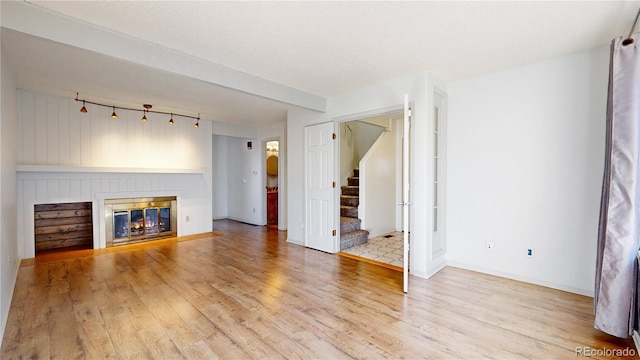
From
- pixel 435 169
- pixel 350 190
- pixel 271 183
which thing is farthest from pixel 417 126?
pixel 271 183

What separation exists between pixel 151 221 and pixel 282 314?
14.0 feet

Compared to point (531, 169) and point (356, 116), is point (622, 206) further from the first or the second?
point (356, 116)

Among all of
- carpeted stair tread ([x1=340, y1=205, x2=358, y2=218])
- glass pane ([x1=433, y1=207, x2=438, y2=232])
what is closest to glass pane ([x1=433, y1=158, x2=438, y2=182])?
glass pane ([x1=433, y1=207, x2=438, y2=232])

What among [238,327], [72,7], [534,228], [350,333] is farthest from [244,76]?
[534,228]

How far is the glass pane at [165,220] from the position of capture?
5726 millimetres

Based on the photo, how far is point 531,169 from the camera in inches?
128

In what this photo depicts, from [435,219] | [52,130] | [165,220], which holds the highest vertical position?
[52,130]

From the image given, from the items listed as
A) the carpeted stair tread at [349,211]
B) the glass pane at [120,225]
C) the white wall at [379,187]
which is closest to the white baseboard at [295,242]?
the carpeted stair tread at [349,211]

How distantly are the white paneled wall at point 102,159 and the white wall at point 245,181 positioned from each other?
1225 millimetres

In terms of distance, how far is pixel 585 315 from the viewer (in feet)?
8.27

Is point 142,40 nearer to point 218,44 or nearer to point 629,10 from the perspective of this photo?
point 218,44

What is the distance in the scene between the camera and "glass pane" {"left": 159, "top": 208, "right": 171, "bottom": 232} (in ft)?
18.8

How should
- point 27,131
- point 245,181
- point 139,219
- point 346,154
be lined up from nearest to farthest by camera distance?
point 27,131 → point 139,219 → point 346,154 → point 245,181

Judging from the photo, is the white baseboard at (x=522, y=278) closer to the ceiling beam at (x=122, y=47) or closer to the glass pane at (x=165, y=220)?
the ceiling beam at (x=122, y=47)
